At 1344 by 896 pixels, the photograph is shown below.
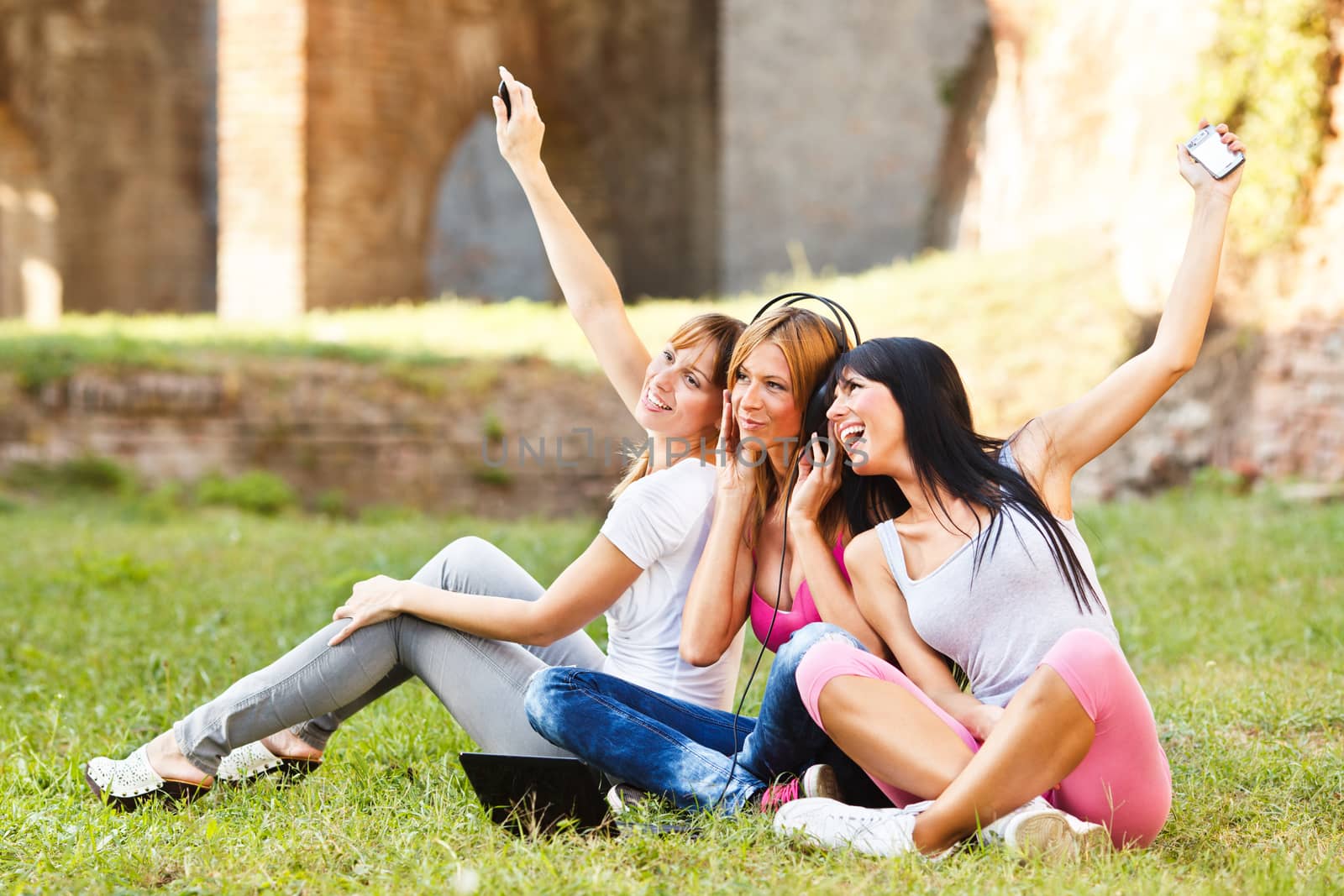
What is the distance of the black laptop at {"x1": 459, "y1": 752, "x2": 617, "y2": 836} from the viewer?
2480 millimetres

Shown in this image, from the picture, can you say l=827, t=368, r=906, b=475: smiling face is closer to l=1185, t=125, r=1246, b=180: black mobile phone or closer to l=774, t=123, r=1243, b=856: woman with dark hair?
l=774, t=123, r=1243, b=856: woman with dark hair

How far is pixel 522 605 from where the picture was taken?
259cm

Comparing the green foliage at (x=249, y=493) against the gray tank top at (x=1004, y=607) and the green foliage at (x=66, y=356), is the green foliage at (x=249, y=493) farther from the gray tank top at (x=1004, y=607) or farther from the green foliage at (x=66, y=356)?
the gray tank top at (x=1004, y=607)

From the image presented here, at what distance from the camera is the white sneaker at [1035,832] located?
2172 mm

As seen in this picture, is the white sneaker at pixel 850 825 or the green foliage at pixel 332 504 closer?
the white sneaker at pixel 850 825

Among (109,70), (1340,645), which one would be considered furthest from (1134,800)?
(109,70)

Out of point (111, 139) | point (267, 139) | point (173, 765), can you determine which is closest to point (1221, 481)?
point (173, 765)

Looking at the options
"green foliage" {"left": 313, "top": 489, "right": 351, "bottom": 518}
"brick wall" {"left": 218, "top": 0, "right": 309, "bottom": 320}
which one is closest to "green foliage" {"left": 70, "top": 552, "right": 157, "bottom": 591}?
"green foliage" {"left": 313, "top": 489, "right": 351, "bottom": 518}

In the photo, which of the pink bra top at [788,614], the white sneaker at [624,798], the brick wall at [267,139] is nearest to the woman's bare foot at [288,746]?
the white sneaker at [624,798]

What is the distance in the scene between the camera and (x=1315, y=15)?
768 cm

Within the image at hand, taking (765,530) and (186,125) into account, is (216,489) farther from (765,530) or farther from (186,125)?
(186,125)

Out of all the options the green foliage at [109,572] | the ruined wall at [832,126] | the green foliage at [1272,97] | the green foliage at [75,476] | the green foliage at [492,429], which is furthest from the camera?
the ruined wall at [832,126]

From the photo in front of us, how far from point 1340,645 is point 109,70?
53.0 ft

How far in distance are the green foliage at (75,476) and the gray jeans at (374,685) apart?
20.0 feet
